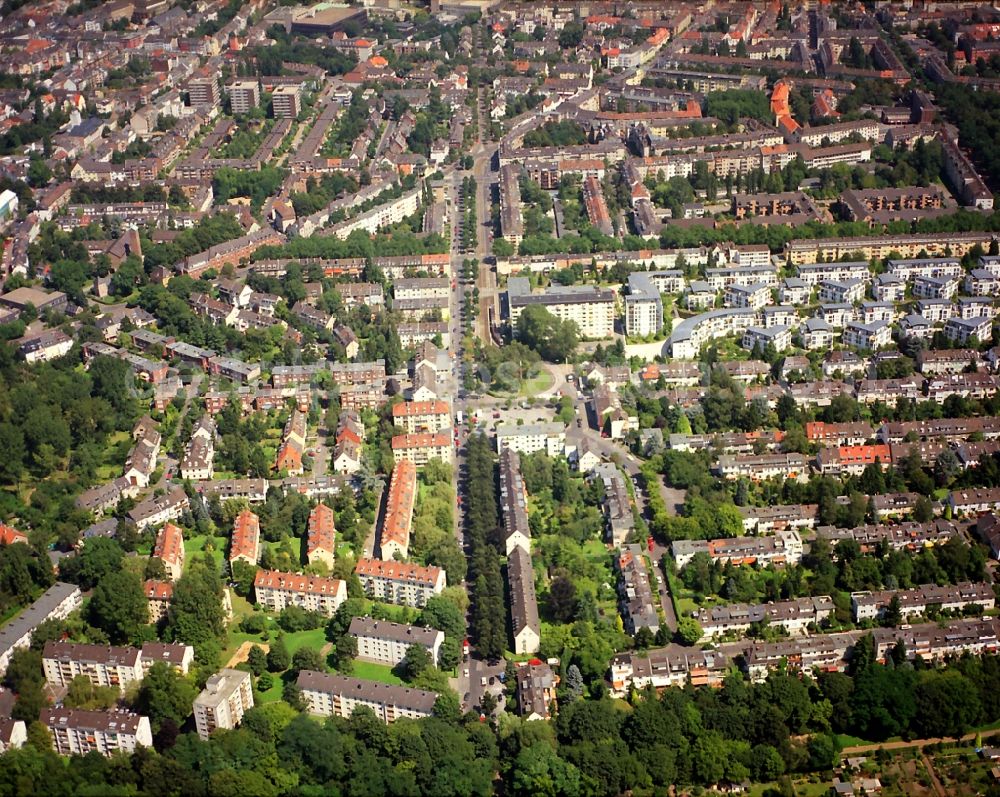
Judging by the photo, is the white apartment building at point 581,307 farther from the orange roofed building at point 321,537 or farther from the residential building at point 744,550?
the residential building at point 744,550

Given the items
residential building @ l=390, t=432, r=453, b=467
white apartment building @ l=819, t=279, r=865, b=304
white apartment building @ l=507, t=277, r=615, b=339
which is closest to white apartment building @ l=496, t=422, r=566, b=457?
residential building @ l=390, t=432, r=453, b=467

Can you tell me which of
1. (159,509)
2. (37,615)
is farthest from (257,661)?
(159,509)

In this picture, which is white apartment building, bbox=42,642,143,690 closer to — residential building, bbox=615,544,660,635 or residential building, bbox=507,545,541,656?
residential building, bbox=507,545,541,656

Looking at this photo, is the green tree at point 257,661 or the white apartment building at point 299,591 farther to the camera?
the white apartment building at point 299,591

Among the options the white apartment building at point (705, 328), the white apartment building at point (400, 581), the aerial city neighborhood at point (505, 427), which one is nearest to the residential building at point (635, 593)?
the aerial city neighborhood at point (505, 427)

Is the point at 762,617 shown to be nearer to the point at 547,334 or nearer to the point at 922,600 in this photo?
the point at 922,600

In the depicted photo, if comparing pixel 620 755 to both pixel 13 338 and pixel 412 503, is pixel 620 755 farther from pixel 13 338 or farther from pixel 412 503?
pixel 13 338
